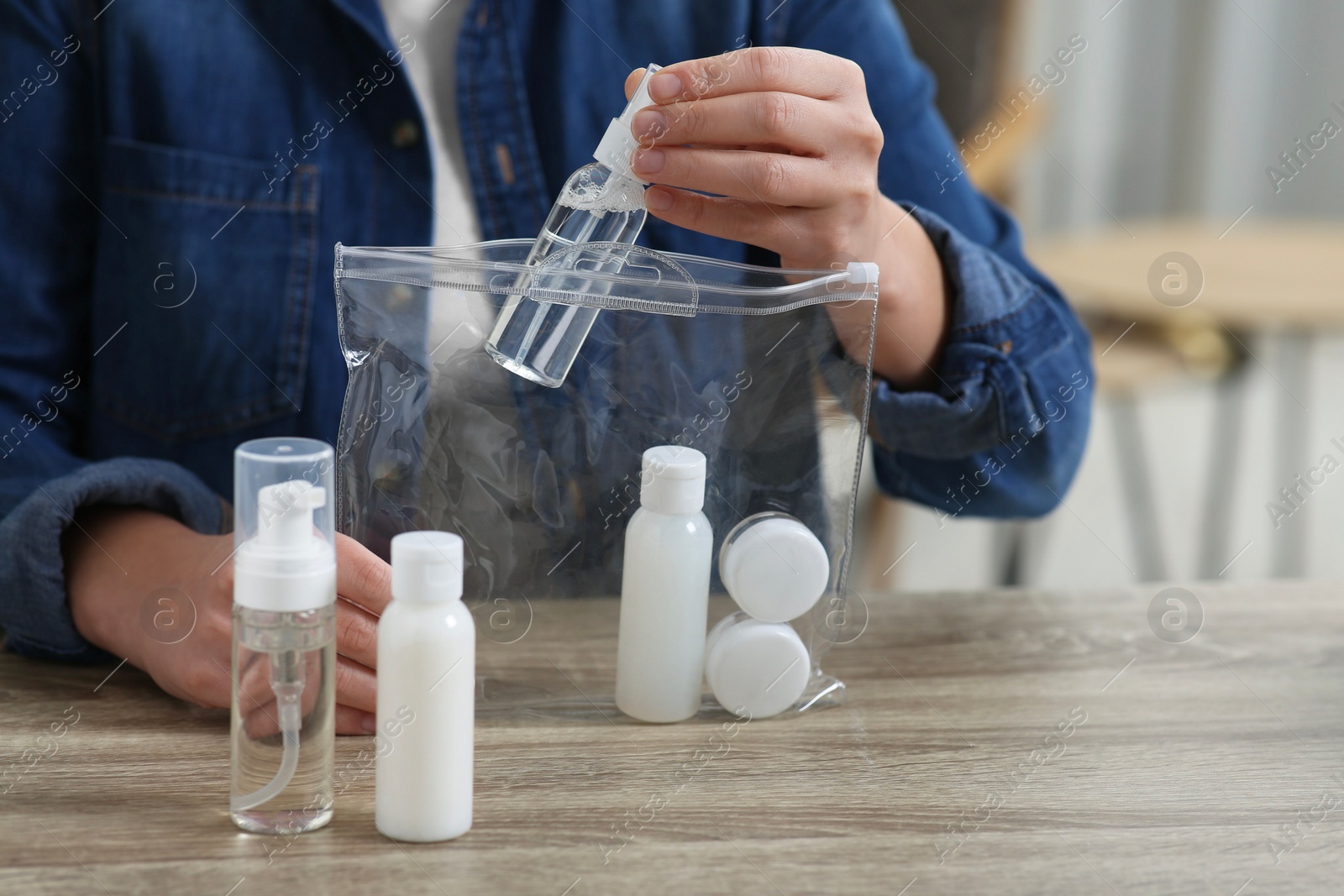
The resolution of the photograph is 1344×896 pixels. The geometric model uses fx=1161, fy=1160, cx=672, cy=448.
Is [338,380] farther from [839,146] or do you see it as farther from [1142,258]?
[1142,258]

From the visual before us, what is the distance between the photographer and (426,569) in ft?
1.48

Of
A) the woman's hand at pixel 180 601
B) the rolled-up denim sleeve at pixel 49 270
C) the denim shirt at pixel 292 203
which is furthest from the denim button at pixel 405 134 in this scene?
the woman's hand at pixel 180 601

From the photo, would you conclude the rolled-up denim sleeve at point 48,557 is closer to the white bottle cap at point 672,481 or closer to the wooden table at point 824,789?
the wooden table at point 824,789

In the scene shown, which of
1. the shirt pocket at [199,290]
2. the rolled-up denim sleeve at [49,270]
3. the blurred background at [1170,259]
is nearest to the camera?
the rolled-up denim sleeve at [49,270]

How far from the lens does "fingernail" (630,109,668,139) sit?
0.58 metres

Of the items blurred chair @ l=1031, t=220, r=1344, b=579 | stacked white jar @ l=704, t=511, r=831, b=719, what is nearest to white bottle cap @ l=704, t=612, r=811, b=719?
stacked white jar @ l=704, t=511, r=831, b=719

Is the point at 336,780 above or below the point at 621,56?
below

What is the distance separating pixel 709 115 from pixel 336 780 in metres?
0.37

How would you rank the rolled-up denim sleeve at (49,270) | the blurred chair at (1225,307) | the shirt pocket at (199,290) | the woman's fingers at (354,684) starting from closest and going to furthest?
the woman's fingers at (354,684), the rolled-up denim sleeve at (49,270), the shirt pocket at (199,290), the blurred chair at (1225,307)

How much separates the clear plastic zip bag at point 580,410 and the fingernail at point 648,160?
0.04m

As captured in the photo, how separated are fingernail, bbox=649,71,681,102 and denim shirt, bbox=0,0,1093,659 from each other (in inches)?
10.5

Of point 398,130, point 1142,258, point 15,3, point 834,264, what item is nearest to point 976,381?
point 834,264

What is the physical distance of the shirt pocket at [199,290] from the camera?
0.82 meters

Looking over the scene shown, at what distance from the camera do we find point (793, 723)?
24.1 inches
